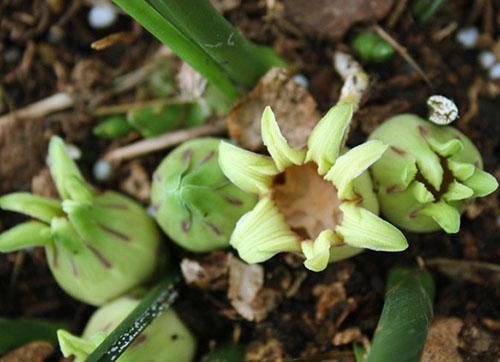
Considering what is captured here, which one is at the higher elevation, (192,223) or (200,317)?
(192,223)

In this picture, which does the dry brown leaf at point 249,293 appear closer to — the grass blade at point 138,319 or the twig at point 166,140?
the grass blade at point 138,319

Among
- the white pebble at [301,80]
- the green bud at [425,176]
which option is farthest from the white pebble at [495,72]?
the white pebble at [301,80]

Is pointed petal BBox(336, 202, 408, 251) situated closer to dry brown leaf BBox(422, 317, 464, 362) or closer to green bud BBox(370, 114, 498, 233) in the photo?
green bud BBox(370, 114, 498, 233)

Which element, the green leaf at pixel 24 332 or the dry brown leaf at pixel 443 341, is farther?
the green leaf at pixel 24 332

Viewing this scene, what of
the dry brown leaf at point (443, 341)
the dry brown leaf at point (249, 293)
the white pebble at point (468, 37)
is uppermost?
the white pebble at point (468, 37)

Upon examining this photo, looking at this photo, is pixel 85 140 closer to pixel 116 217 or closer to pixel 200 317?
pixel 116 217

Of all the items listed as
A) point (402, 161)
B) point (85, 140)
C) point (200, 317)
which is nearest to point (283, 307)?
point (200, 317)

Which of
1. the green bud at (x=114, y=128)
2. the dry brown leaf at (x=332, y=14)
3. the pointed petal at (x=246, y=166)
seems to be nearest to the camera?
the pointed petal at (x=246, y=166)
